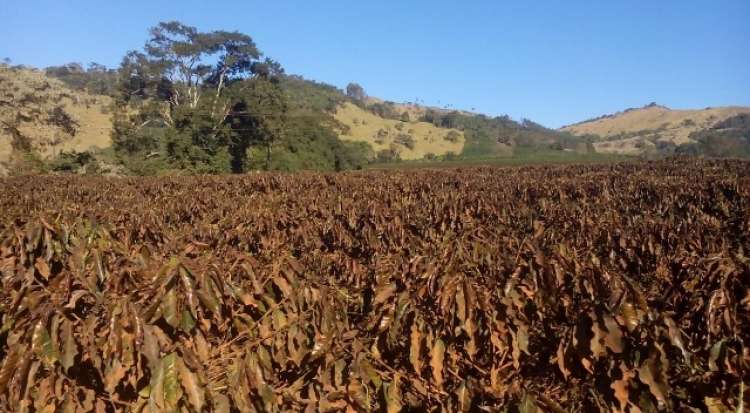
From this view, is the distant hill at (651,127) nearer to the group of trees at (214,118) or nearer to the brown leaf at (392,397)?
the group of trees at (214,118)

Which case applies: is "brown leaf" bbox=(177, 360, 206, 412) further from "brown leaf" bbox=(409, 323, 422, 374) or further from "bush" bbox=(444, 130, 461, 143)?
"bush" bbox=(444, 130, 461, 143)

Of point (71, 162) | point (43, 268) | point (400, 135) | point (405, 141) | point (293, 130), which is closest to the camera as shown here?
point (43, 268)

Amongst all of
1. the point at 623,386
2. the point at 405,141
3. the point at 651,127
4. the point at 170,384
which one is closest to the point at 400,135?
the point at 405,141

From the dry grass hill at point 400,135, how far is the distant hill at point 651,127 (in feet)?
129

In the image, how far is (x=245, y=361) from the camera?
2180 mm

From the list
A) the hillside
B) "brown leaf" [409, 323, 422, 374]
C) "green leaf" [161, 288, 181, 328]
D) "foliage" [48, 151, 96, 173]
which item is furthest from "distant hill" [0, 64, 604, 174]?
"brown leaf" [409, 323, 422, 374]

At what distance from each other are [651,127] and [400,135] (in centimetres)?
9568

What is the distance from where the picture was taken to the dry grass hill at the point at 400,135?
275 feet

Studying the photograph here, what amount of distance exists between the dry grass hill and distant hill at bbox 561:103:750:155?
1547 inches

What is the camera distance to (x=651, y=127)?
492 feet

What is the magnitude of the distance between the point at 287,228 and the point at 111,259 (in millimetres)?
2826

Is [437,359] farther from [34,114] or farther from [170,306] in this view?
[34,114]

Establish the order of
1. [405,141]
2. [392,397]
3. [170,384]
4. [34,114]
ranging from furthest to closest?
[405,141]
[34,114]
[392,397]
[170,384]

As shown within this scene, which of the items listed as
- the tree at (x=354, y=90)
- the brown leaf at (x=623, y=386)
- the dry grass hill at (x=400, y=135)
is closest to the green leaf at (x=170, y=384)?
the brown leaf at (x=623, y=386)
